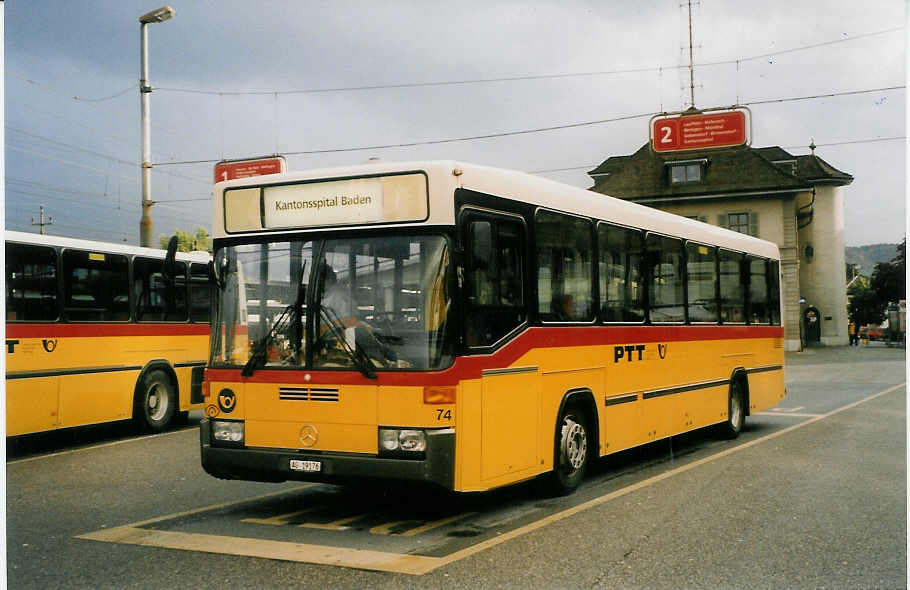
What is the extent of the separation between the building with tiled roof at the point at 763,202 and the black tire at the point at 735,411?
134ft

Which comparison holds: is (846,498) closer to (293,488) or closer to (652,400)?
(652,400)

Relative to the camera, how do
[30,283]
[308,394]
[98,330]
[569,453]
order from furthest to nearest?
[98,330] < [30,283] < [569,453] < [308,394]

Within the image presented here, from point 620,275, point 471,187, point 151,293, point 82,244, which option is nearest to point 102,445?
point 151,293

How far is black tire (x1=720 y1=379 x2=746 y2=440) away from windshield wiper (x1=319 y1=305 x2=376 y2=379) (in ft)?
27.3

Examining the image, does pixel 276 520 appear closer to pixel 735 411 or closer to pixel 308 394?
pixel 308 394

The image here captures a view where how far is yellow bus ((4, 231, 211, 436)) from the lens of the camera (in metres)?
13.0

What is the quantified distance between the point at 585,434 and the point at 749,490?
1.75 m

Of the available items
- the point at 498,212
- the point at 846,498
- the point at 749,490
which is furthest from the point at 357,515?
the point at 846,498

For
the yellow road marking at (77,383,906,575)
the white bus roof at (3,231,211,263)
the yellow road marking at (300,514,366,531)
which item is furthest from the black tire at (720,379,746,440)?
the white bus roof at (3,231,211,263)

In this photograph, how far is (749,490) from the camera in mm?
9859

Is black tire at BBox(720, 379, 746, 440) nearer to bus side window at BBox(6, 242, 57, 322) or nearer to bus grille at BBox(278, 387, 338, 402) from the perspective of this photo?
bus grille at BBox(278, 387, 338, 402)

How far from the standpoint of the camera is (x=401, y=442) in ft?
24.9

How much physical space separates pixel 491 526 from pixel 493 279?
2057mm

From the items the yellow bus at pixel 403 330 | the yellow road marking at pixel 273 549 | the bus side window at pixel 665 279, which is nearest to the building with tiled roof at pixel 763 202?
the bus side window at pixel 665 279
